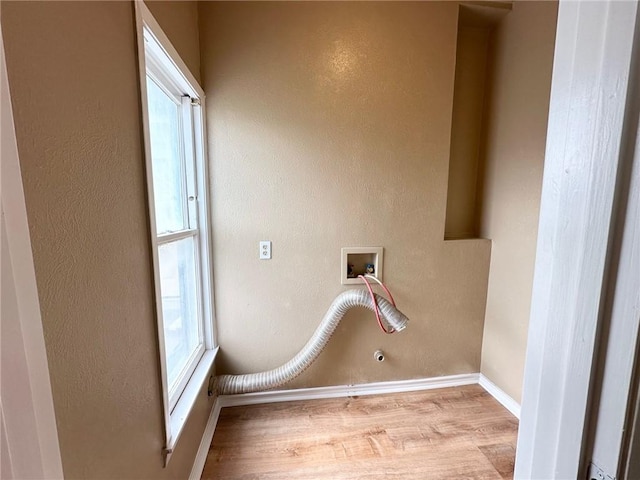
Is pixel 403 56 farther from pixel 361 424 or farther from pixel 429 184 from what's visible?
pixel 361 424

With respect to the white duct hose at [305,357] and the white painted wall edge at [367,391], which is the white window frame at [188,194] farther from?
the white painted wall edge at [367,391]

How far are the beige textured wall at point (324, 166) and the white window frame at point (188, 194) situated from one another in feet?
0.28

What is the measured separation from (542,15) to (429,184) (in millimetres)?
1115

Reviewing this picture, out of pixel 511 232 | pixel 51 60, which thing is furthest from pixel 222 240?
pixel 511 232

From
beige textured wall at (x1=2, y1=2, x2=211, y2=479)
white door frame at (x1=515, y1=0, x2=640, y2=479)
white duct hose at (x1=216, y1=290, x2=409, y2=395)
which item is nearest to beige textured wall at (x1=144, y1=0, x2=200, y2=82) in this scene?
beige textured wall at (x1=2, y1=2, x2=211, y2=479)

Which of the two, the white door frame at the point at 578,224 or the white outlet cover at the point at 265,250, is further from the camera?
the white outlet cover at the point at 265,250

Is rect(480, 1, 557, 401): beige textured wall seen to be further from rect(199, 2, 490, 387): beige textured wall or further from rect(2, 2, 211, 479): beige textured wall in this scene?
rect(2, 2, 211, 479): beige textured wall

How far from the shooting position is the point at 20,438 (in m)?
0.39

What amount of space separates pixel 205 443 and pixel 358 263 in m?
1.37

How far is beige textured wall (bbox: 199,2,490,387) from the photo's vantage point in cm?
162

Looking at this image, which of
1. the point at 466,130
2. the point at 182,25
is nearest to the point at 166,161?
the point at 182,25

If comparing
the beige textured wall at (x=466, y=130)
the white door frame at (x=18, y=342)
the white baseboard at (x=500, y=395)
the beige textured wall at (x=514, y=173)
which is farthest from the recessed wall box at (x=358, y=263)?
the white door frame at (x=18, y=342)

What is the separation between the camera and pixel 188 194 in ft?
5.16

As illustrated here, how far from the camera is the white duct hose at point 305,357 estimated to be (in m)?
1.71
